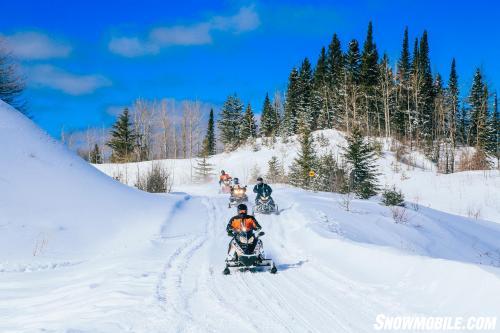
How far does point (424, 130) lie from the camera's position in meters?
52.1

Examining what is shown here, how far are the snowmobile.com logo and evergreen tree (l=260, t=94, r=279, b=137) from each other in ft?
190

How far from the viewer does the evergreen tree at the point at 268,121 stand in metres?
65.6

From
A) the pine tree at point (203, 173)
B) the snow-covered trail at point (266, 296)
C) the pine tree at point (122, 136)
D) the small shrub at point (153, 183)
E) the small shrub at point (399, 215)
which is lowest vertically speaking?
the snow-covered trail at point (266, 296)

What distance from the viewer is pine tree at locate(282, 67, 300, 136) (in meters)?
57.9

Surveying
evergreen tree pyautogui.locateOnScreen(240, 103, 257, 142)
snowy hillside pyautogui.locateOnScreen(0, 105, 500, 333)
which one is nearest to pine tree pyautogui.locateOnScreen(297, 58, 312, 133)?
evergreen tree pyautogui.locateOnScreen(240, 103, 257, 142)

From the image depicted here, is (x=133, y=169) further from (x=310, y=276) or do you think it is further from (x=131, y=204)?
(x=310, y=276)

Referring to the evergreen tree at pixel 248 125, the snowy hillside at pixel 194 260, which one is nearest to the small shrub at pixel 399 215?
the snowy hillside at pixel 194 260

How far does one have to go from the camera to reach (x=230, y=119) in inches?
2758

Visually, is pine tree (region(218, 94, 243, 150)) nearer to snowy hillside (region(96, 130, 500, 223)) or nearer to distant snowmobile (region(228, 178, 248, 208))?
snowy hillside (region(96, 130, 500, 223))

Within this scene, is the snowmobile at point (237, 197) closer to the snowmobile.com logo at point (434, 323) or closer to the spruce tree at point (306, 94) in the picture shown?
the snowmobile.com logo at point (434, 323)

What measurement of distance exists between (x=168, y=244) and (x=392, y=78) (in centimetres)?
4770

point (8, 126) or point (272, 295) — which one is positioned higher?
point (8, 126)

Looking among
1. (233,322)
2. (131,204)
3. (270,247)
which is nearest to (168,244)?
(270,247)

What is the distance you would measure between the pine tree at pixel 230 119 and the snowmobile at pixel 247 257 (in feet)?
193
